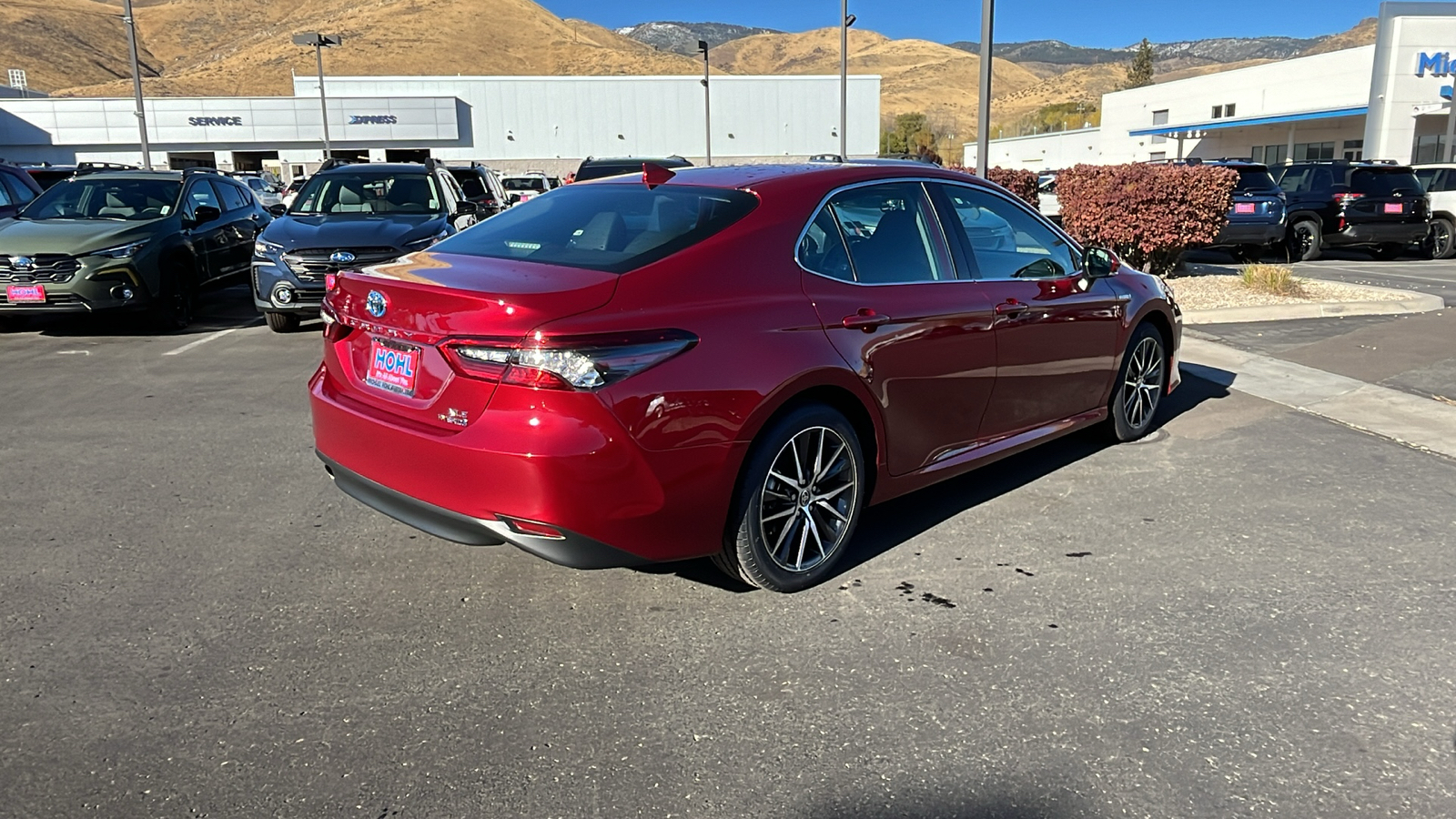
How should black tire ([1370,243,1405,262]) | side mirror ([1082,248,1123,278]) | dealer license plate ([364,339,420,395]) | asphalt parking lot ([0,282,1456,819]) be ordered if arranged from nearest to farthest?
asphalt parking lot ([0,282,1456,819])
dealer license plate ([364,339,420,395])
side mirror ([1082,248,1123,278])
black tire ([1370,243,1405,262])

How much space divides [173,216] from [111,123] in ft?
207

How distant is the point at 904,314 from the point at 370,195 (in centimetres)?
846

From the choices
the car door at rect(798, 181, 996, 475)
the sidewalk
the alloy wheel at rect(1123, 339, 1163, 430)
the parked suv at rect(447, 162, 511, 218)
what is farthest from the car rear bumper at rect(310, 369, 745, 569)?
the parked suv at rect(447, 162, 511, 218)

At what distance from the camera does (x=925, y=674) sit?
11.0 ft

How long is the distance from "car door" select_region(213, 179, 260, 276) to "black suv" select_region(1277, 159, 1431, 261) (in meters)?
15.8

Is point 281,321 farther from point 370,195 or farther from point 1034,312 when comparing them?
point 1034,312

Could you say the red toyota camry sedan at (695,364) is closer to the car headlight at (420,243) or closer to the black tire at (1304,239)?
the car headlight at (420,243)

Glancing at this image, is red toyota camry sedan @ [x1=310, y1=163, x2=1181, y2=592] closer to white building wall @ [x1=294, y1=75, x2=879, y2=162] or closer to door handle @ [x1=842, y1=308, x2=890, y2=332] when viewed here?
door handle @ [x1=842, y1=308, x2=890, y2=332]

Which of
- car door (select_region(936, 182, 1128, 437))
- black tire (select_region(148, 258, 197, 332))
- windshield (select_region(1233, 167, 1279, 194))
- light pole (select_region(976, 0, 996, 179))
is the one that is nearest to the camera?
car door (select_region(936, 182, 1128, 437))

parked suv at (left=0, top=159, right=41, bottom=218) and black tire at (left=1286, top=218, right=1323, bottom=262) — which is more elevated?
parked suv at (left=0, top=159, right=41, bottom=218)

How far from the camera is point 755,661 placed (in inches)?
135

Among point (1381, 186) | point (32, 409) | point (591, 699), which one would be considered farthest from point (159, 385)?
point (1381, 186)

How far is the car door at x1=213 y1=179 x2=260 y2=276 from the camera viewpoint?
11.6 m

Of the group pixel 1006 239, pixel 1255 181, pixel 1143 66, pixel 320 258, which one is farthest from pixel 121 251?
pixel 1143 66
